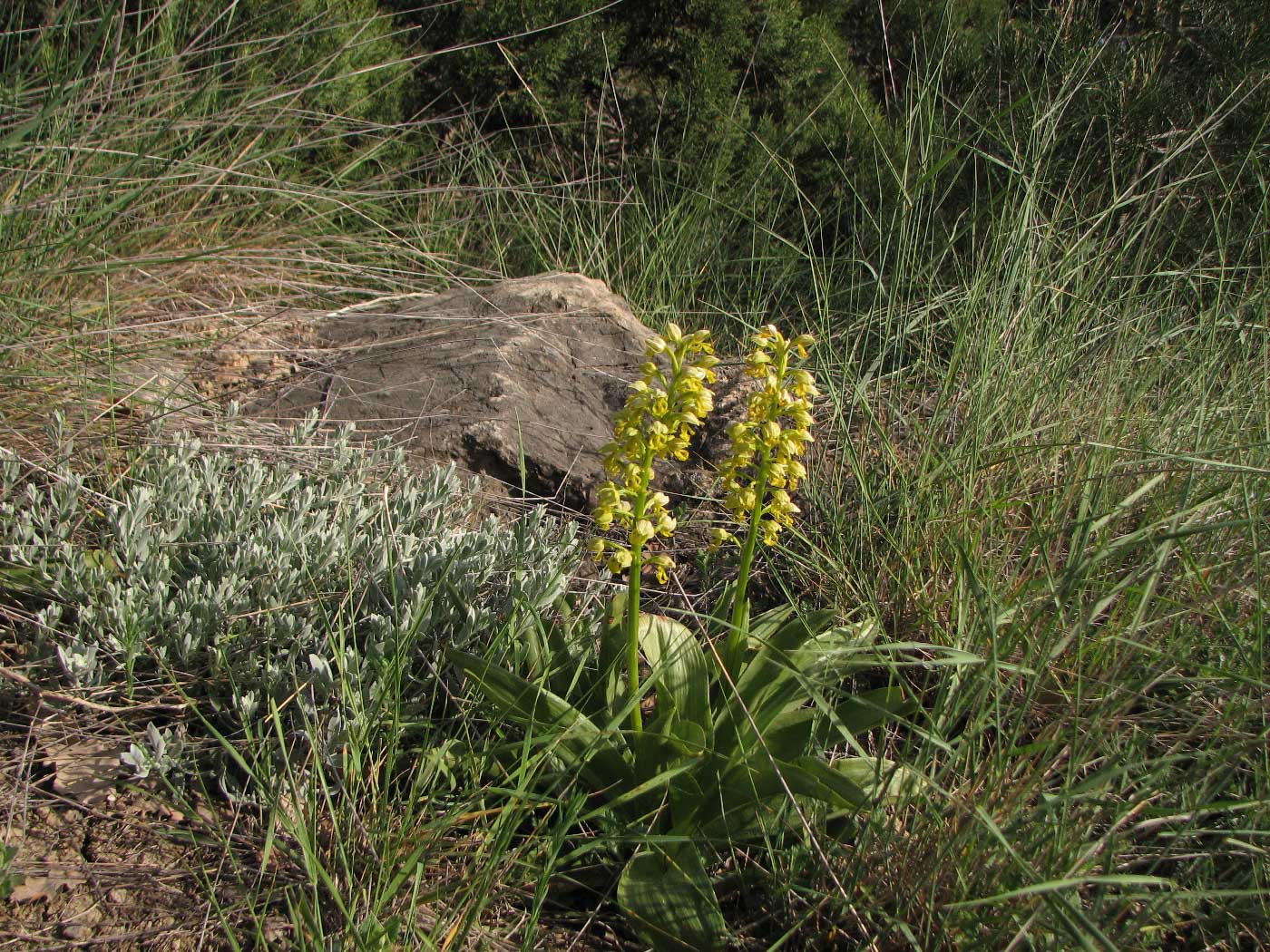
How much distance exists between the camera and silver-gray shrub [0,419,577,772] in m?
2.00

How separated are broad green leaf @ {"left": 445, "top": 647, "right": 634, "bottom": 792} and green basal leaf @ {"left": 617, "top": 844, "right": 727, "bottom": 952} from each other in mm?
198

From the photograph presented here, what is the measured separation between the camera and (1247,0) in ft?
15.1

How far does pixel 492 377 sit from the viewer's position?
Answer: 10.8 ft

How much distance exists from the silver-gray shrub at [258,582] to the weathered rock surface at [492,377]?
0.47 metres

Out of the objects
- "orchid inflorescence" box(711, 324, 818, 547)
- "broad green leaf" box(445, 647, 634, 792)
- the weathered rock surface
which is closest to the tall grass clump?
"broad green leaf" box(445, 647, 634, 792)

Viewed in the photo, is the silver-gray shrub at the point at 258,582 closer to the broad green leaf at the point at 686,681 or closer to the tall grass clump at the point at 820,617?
the tall grass clump at the point at 820,617

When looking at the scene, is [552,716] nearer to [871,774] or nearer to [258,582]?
[871,774]

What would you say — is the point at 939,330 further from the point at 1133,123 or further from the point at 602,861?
the point at 602,861

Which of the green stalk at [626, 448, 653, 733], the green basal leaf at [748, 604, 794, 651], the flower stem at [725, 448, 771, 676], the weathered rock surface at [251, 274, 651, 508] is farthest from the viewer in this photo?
the weathered rock surface at [251, 274, 651, 508]

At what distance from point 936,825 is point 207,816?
53.8 inches

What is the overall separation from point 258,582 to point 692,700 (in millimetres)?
1007

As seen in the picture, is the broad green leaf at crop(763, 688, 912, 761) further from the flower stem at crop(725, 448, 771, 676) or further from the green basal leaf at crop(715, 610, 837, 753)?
the flower stem at crop(725, 448, 771, 676)

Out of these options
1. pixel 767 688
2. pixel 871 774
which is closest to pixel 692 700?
pixel 767 688

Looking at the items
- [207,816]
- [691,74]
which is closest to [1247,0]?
[691,74]
